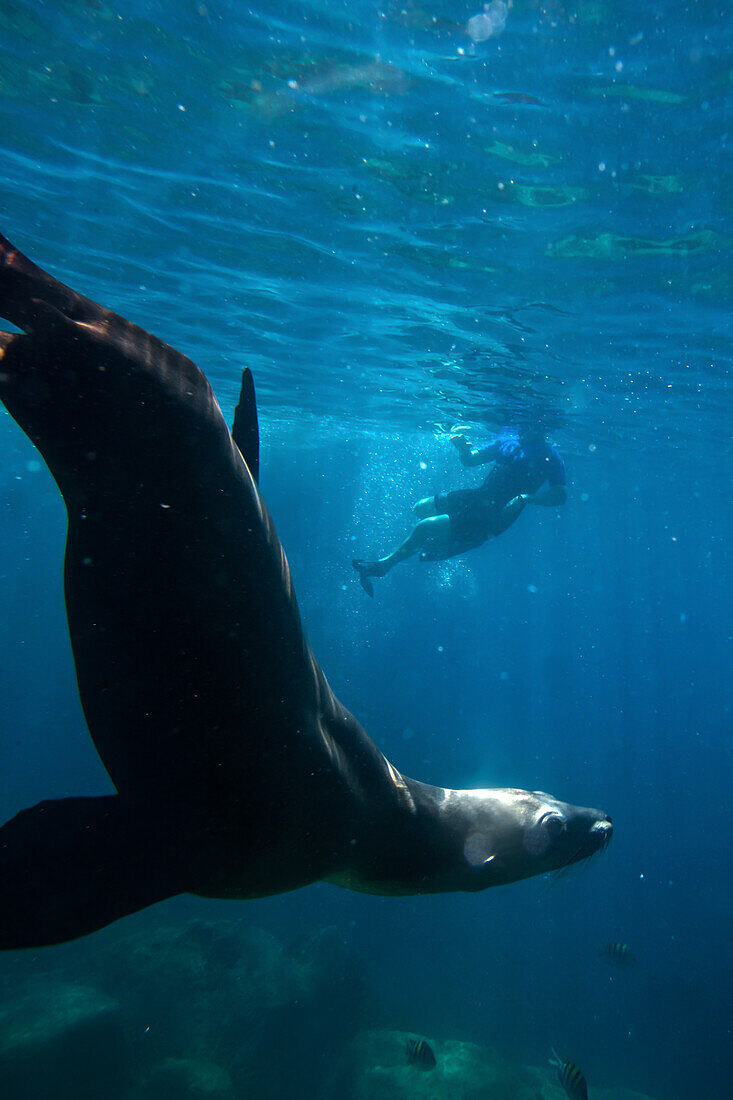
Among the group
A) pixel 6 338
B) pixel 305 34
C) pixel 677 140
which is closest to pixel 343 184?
pixel 305 34

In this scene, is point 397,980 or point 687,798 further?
point 687,798

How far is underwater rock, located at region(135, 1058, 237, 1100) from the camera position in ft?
32.5

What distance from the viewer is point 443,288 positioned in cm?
1416

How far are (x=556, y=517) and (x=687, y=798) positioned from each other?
2406cm

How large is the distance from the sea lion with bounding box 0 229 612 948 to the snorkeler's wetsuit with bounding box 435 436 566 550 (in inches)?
461

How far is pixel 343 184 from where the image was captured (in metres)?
10.6

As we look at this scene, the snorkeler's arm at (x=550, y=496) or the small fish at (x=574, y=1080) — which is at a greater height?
the snorkeler's arm at (x=550, y=496)

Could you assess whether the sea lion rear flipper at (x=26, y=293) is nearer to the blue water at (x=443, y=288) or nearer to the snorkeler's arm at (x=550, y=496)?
the blue water at (x=443, y=288)

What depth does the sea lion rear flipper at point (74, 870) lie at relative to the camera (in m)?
2.11

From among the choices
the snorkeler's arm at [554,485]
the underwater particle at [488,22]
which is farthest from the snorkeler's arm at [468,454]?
the underwater particle at [488,22]

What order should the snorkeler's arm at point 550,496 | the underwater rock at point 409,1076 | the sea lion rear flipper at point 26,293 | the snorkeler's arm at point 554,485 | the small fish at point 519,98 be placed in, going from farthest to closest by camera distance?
the snorkeler's arm at point 554,485 → the snorkeler's arm at point 550,496 → the underwater rock at point 409,1076 → the small fish at point 519,98 → the sea lion rear flipper at point 26,293

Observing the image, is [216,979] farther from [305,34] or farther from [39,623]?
[39,623]

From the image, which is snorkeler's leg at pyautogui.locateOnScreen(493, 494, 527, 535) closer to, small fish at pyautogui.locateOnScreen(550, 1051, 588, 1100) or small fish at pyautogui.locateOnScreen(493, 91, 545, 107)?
small fish at pyautogui.locateOnScreen(493, 91, 545, 107)

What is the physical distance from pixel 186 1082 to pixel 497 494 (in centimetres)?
1296
